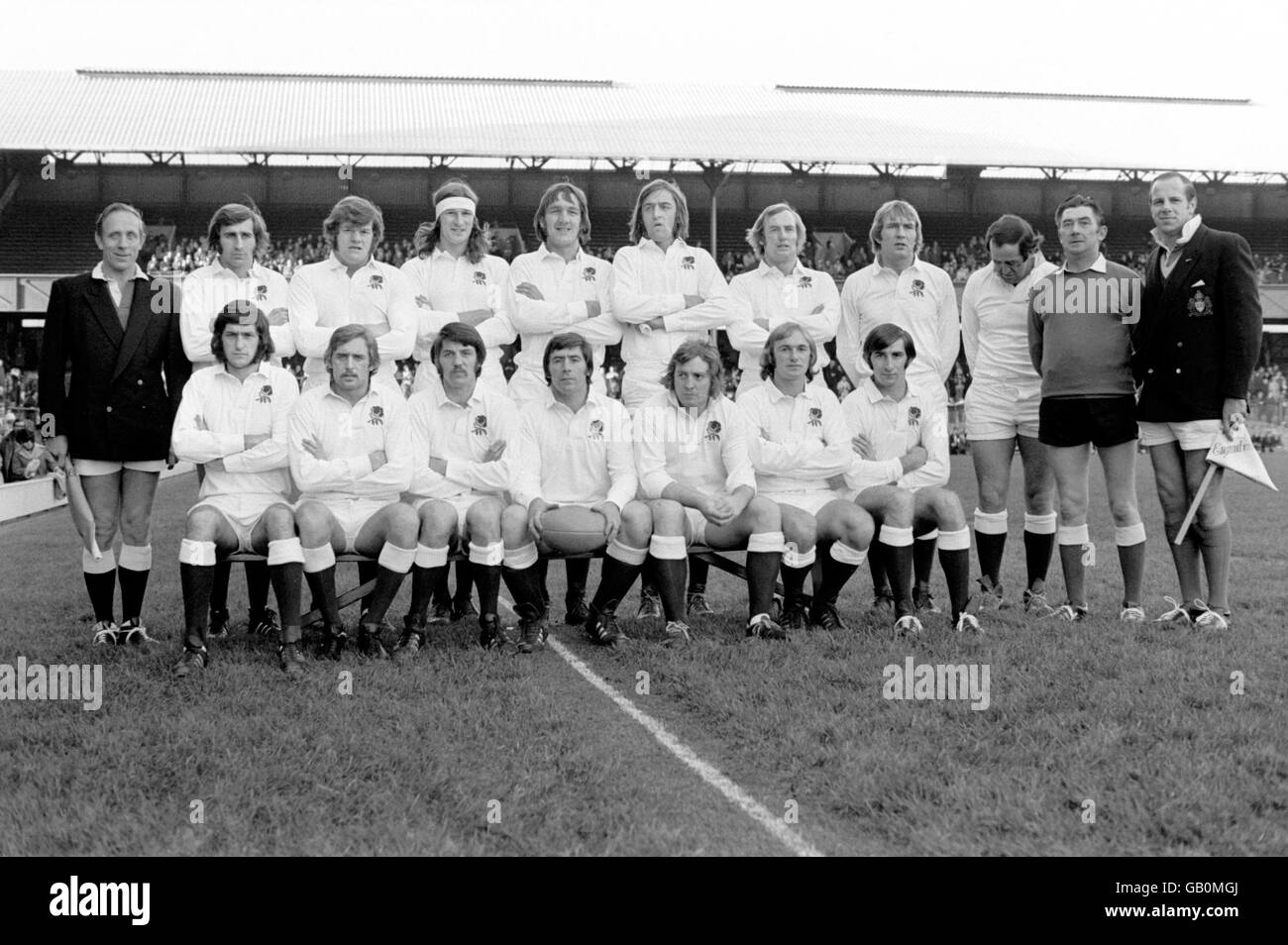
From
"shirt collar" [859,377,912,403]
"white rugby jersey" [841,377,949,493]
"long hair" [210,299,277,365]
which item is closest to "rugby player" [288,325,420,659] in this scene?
"long hair" [210,299,277,365]

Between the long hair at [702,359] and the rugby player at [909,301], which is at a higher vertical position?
the rugby player at [909,301]

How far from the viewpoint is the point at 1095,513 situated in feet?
42.5

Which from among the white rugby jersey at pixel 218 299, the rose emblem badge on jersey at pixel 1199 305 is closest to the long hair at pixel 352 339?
the white rugby jersey at pixel 218 299

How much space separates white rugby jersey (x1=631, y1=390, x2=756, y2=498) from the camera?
5.95 meters

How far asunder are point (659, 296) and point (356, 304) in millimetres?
1686

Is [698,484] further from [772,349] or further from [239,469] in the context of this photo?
[239,469]

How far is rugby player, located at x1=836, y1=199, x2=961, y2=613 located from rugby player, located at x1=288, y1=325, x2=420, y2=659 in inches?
105

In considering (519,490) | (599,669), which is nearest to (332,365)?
(519,490)

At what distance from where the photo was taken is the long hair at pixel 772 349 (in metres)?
6.09

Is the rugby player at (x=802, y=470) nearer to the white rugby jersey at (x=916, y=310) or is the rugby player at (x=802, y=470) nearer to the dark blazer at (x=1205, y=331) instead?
the white rugby jersey at (x=916, y=310)

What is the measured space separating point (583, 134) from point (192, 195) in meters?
13.3

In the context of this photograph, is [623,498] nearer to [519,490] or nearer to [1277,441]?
[519,490]

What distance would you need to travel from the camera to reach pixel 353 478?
17.9 feet

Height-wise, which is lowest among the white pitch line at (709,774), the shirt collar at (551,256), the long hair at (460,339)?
the white pitch line at (709,774)
